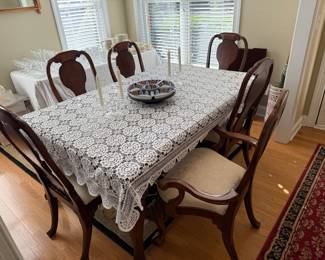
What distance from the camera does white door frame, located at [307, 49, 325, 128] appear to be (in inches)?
99.4

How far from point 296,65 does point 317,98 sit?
0.72 meters

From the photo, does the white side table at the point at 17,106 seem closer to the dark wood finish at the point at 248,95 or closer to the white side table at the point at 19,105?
the white side table at the point at 19,105

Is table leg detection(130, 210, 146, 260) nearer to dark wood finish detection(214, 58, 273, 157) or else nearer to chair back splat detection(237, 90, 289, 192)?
chair back splat detection(237, 90, 289, 192)

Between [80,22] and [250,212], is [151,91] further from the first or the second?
[80,22]

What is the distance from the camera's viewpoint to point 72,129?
1377 mm

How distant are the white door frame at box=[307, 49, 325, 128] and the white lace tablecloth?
1.23 meters

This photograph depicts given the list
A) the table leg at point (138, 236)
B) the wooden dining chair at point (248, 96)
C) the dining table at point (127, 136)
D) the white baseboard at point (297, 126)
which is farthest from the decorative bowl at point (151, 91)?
the white baseboard at point (297, 126)

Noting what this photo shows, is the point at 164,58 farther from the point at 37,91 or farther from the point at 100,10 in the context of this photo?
the point at 37,91

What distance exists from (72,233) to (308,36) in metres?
2.37

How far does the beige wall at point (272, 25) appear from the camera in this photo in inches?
100

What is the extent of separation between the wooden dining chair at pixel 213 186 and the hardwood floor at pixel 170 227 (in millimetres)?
172

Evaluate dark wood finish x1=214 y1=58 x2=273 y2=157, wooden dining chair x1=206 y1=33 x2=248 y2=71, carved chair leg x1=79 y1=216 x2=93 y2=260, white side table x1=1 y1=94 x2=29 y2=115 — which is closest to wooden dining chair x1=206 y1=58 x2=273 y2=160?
dark wood finish x1=214 y1=58 x2=273 y2=157

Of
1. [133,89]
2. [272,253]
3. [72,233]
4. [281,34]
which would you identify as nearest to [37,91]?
[133,89]

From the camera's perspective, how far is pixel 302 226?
160 cm
